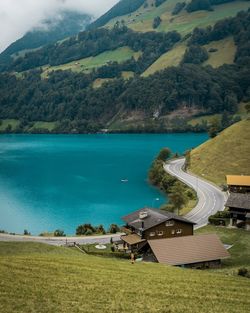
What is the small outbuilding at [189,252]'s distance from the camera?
5338 cm

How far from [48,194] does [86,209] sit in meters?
25.3

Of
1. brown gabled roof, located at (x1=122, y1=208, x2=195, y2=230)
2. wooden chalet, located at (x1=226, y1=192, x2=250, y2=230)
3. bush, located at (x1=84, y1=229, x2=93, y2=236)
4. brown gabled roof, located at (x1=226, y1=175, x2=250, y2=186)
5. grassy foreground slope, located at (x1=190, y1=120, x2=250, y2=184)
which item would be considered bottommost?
bush, located at (x1=84, y1=229, x2=93, y2=236)

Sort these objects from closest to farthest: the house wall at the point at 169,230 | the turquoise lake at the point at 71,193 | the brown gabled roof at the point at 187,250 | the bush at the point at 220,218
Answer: the brown gabled roof at the point at 187,250 → the house wall at the point at 169,230 → the bush at the point at 220,218 → the turquoise lake at the point at 71,193

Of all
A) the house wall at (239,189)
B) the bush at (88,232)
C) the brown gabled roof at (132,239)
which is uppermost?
the house wall at (239,189)

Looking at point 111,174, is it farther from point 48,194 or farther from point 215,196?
point 215,196

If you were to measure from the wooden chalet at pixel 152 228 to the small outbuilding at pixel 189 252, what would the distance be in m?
10.3

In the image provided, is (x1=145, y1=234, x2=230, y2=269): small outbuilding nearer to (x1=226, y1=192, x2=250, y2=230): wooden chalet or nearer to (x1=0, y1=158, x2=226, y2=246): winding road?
(x1=0, y1=158, x2=226, y2=246): winding road

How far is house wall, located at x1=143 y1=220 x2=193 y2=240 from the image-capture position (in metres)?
69.4

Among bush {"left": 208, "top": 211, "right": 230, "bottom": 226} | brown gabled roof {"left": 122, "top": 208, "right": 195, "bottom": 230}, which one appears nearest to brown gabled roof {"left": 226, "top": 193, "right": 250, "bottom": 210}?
bush {"left": 208, "top": 211, "right": 230, "bottom": 226}

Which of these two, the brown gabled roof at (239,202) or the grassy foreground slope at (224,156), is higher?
the grassy foreground slope at (224,156)

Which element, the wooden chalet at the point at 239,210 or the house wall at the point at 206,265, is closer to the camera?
the house wall at the point at 206,265

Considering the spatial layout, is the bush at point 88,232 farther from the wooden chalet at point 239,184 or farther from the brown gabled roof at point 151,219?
the wooden chalet at point 239,184

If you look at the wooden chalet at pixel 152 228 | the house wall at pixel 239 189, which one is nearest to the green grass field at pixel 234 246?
the wooden chalet at pixel 152 228

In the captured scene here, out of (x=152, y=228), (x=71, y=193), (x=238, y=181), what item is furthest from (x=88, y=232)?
(x=71, y=193)
